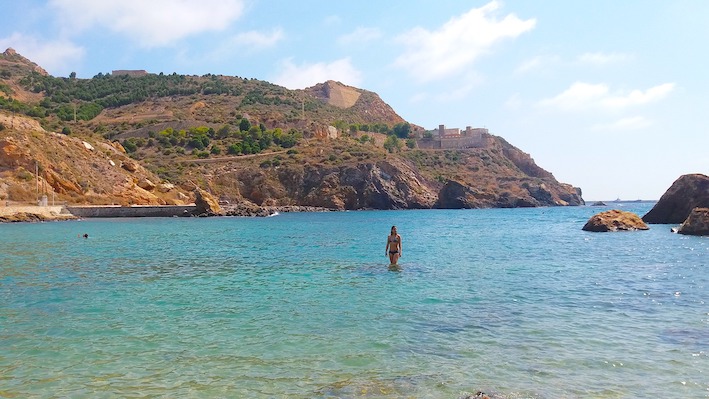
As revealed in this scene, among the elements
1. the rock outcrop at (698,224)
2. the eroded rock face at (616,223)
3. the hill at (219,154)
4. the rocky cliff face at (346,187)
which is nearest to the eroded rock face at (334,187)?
the rocky cliff face at (346,187)

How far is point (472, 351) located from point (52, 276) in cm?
1392

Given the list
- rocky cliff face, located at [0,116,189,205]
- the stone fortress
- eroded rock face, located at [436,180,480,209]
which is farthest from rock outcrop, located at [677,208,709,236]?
the stone fortress

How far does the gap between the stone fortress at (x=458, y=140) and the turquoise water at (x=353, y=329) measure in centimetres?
12548

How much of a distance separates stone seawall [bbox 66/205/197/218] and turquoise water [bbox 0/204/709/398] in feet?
125

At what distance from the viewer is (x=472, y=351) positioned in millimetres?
8391

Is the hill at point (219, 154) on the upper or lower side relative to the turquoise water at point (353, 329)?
upper

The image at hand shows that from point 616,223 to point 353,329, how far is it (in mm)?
31761

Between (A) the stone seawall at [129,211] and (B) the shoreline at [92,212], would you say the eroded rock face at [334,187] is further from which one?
(A) the stone seawall at [129,211]

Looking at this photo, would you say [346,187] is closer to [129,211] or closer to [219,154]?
[219,154]

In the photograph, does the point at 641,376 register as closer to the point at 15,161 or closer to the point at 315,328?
the point at 315,328

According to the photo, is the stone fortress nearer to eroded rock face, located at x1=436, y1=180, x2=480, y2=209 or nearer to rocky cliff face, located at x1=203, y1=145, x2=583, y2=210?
rocky cliff face, located at x1=203, y1=145, x2=583, y2=210

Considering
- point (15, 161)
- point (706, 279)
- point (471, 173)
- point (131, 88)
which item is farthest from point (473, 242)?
point (131, 88)

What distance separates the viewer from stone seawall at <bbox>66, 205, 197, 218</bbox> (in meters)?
56.0

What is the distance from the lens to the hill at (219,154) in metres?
63.2
